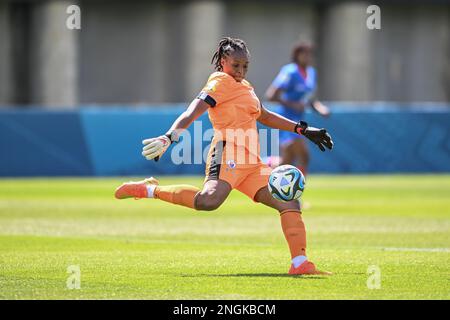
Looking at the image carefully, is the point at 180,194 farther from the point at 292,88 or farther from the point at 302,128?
the point at 292,88

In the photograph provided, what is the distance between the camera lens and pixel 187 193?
1025cm

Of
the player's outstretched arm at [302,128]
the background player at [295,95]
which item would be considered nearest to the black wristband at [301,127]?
the player's outstretched arm at [302,128]

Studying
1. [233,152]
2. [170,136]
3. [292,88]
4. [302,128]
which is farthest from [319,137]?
[292,88]

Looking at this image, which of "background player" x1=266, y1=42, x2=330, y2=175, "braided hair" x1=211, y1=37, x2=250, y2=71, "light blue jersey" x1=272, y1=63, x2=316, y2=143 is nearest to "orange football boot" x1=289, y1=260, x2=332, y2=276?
"braided hair" x1=211, y1=37, x2=250, y2=71

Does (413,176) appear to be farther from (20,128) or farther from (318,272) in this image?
(318,272)

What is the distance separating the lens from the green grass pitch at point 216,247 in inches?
354

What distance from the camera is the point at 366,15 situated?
4106 cm

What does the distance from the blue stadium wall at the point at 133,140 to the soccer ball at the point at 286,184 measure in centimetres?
1594

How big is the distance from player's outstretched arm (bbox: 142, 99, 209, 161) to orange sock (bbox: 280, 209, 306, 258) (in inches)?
A: 46.8

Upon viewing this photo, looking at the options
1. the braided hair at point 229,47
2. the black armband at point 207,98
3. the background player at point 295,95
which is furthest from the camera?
the background player at point 295,95

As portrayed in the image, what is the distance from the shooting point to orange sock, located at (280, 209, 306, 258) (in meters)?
9.99

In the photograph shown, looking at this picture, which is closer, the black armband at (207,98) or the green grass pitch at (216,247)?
the green grass pitch at (216,247)

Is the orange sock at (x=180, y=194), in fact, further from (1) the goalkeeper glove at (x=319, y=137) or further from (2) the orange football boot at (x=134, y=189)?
(1) the goalkeeper glove at (x=319, y=137)

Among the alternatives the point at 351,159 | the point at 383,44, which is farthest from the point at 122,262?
the point at 383,44
